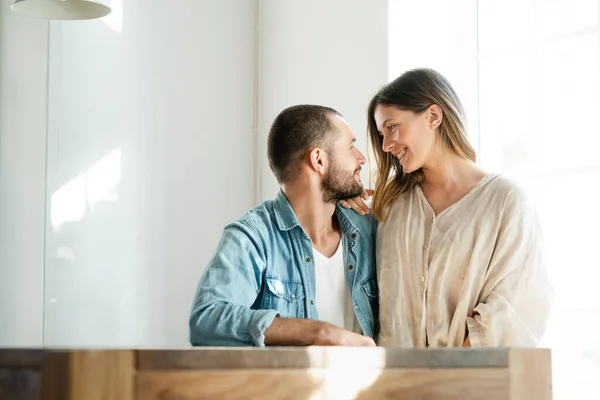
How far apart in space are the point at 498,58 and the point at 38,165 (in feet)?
5.63

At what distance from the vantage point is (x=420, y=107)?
2.21m

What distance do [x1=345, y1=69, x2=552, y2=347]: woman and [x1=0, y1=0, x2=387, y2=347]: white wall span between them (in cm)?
79

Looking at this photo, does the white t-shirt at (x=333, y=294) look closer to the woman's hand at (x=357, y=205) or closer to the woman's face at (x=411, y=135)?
the woman's hand at (x=357, y=205)

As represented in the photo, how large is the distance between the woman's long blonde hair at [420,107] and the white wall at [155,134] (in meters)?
0.76

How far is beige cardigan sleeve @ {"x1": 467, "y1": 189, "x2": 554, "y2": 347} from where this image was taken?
195 centimetres

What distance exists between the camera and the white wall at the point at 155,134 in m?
3.23

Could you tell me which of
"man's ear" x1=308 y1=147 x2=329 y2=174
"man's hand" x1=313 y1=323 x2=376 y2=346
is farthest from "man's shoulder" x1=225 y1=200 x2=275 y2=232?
"man's hand" x1=313 y1=323 x2=376 y2=346

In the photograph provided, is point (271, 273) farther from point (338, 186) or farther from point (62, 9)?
point (62, 9)

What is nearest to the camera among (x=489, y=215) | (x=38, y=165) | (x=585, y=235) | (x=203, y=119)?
(x=489, y=215)

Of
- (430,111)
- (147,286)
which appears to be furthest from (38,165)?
(430,111)

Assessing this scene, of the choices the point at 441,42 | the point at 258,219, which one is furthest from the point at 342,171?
the point at 441,42

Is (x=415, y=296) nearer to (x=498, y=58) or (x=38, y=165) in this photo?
(x=498, y=58)

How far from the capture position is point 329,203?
2396 mm

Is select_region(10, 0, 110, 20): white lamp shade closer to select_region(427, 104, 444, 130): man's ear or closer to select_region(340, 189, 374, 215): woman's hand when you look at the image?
select_region(340, 189, 374, 215): woman's hand
